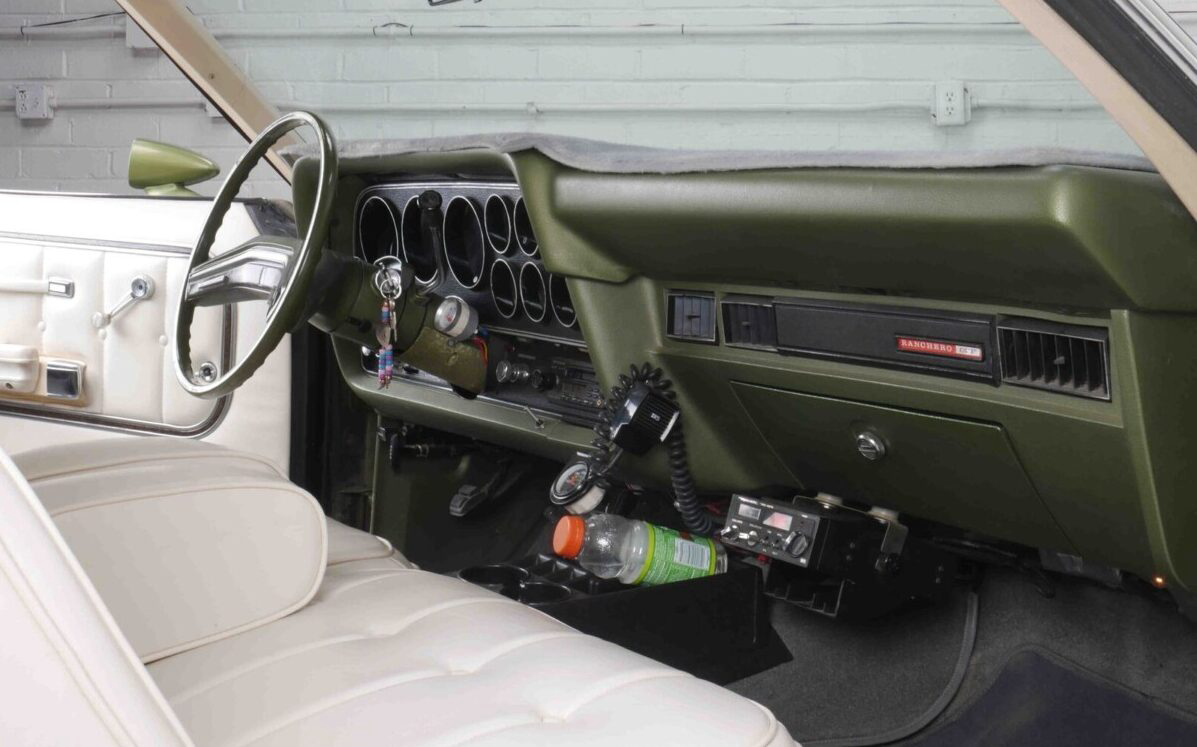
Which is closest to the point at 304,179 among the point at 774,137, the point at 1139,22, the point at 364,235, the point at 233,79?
the point at 364,235

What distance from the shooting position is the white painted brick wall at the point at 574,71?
3672 millimetres

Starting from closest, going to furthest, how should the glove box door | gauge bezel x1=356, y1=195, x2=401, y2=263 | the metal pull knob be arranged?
the glove box door
gauge bezel x1=356, y1=195, x2=401, y2=263
the metal pull knob

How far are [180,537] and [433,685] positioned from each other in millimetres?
293

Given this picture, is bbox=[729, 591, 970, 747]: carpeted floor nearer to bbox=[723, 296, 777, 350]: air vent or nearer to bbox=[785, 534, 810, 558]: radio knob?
bbox=[785, 534, 810, 558]: radio knob

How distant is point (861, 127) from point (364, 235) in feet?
7.28

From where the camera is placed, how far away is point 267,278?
139cm

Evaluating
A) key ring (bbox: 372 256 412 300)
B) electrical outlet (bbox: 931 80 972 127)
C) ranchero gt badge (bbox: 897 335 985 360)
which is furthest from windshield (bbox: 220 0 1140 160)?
ranchero gt badge (bbox: 897 335 985 360)

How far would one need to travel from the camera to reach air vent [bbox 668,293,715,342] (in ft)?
4.66

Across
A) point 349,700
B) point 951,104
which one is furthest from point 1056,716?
point 951,104

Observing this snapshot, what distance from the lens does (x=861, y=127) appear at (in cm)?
370

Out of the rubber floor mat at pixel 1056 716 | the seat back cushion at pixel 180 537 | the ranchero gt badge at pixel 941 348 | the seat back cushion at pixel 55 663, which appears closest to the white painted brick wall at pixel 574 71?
the rubber floor mat at pixel 1056 716

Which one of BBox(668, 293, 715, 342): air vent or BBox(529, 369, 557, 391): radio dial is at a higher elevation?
BBox(668, 293, 715, 342): air vent

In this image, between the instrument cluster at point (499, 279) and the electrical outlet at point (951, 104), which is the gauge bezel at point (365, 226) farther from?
the electrical outlet at point (951, 104)

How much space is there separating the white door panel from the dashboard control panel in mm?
901
